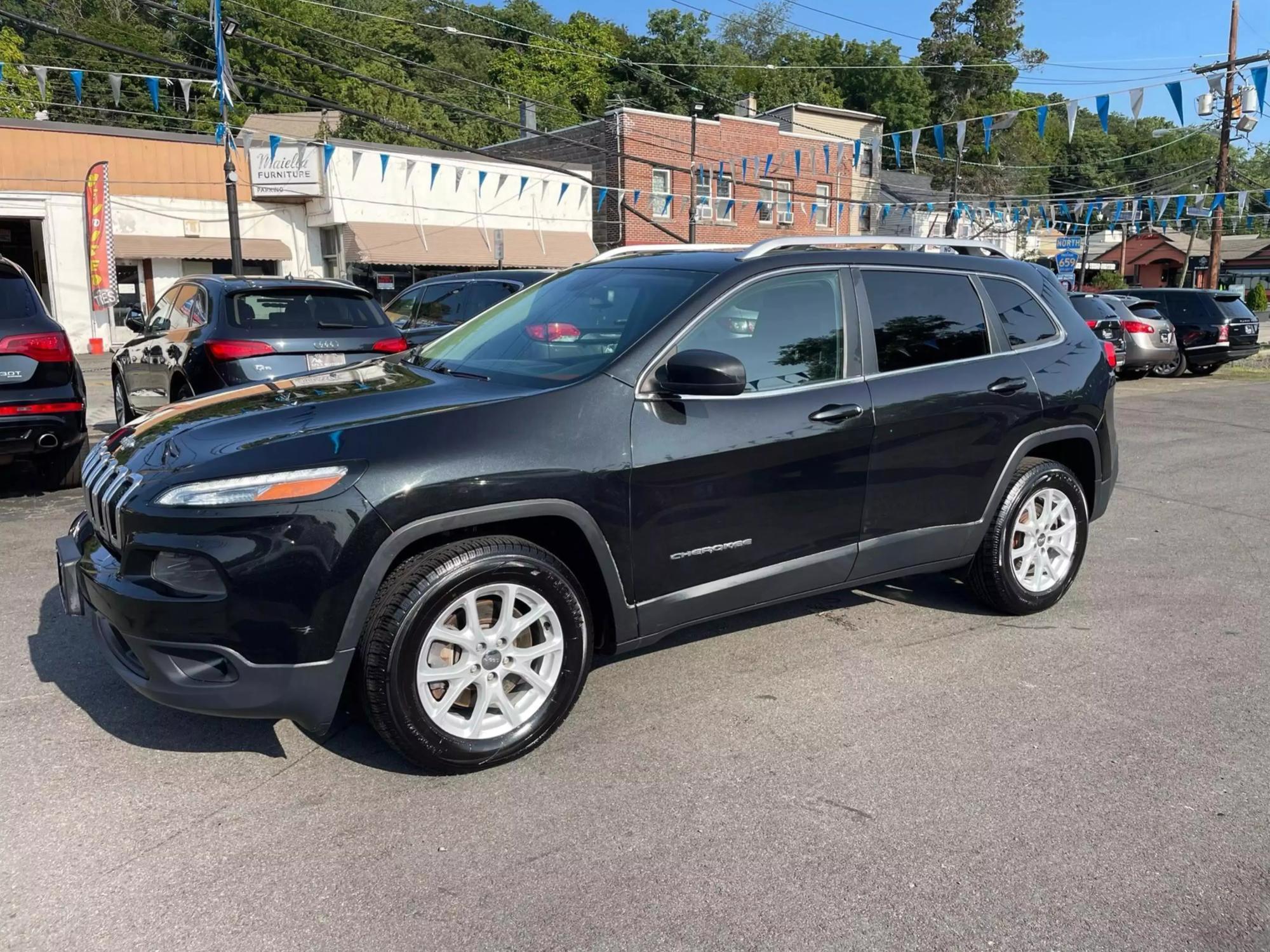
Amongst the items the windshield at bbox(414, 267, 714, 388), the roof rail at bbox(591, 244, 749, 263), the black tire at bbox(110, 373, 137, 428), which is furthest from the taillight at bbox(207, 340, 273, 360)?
the roof rail at bbox(591, 244, 749, 263)

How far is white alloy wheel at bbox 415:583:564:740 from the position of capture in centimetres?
324

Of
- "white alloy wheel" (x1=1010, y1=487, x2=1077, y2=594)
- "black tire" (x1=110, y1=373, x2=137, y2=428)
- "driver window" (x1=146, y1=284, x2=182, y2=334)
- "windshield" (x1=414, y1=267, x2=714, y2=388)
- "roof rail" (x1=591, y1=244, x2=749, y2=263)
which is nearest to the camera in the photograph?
"windshield" (x1=414, y1=267, x2=714, y2=388)

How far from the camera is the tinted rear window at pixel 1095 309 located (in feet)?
53.7

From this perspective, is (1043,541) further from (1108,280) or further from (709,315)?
(1108,280)

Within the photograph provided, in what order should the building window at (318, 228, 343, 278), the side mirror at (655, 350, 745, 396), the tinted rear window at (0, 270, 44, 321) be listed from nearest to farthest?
the side mirror at (655, 350, 745, 396) < the tinted rear window at (0, 270, 44, 321) < the building window at (318, 228, 343, 278)

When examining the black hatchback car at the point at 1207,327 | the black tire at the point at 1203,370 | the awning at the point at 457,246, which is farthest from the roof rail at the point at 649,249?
the awning at the point at 457,246

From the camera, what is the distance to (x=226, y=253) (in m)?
27.5

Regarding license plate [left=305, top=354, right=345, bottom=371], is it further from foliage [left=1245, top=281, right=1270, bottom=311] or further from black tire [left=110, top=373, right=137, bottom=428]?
foliage [left=1245, top=281, right=1270, bottom=311]

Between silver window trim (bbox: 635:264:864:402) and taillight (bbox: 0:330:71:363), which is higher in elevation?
silver window trim (bbox: 635:264:864:402)

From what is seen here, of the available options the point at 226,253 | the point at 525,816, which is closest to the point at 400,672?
the point at 525,816

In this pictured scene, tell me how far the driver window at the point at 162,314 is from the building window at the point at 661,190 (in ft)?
84.3

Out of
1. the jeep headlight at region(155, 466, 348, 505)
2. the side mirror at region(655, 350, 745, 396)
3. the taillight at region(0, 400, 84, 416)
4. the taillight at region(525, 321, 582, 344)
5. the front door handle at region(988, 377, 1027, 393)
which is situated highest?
the taillight at region(525, 321, 582, 344)

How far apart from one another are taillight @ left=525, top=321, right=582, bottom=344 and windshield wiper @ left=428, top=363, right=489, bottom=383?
0.37 m

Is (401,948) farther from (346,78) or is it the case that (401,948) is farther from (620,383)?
(346,78)
